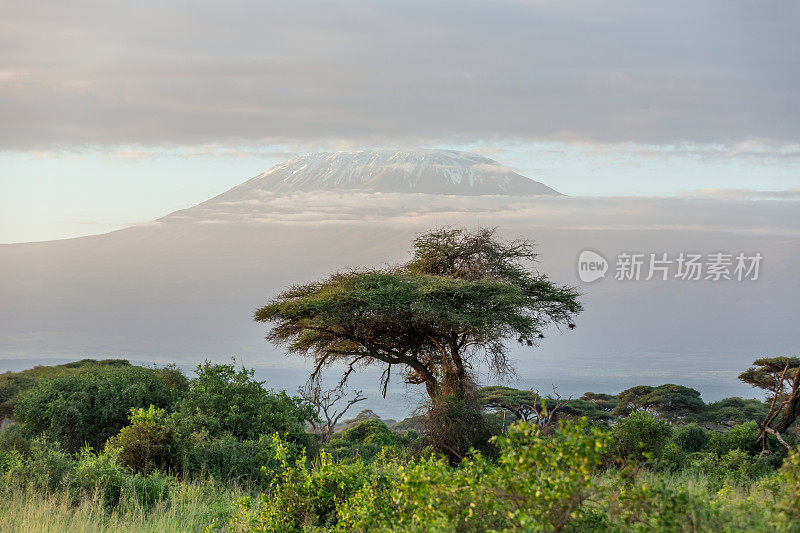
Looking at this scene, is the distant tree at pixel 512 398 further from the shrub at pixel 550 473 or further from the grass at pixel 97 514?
the shrub at pixel 550 473

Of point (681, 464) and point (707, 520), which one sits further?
point (681, 464)

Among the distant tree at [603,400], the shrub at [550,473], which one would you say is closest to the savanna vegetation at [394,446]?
the shrub at [550,473]

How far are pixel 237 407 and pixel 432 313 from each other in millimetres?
5406

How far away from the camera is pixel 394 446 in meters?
19.1

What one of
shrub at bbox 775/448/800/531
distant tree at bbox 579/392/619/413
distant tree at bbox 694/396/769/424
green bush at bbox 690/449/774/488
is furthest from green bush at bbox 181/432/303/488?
distant tree at bbox 579/392/619/413

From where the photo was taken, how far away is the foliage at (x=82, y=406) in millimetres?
17094

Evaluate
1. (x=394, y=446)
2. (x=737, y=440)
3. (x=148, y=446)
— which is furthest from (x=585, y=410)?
(x=148, y=446)

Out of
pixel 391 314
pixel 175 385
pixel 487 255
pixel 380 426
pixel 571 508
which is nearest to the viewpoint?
pixel 571 508

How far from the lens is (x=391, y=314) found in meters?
19.9

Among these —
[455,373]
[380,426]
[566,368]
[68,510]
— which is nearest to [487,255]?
[455,373]

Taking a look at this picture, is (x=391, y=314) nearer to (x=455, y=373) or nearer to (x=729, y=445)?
(x=455, y=373)

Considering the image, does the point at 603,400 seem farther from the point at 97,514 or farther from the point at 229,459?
the point at 97,514

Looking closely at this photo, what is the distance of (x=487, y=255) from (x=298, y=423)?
8698 mm

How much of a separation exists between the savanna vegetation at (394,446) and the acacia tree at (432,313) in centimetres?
6
